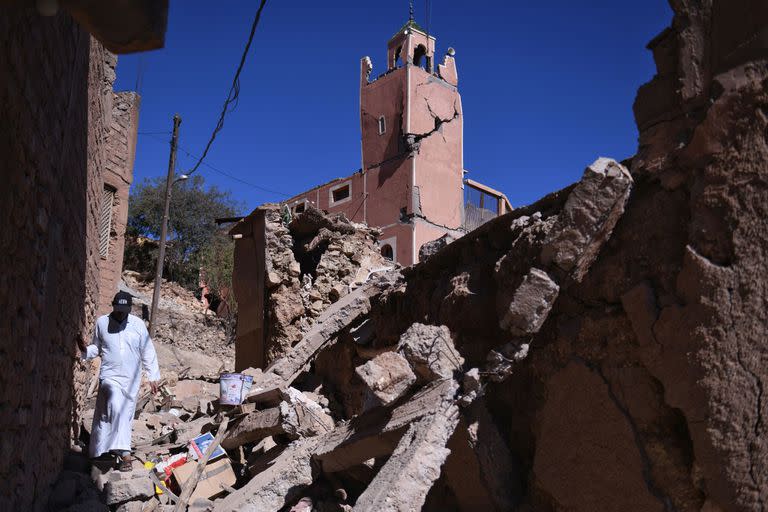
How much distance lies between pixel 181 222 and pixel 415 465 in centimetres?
2494

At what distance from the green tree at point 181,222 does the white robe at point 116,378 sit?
752 inches

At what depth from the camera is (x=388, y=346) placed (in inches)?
241

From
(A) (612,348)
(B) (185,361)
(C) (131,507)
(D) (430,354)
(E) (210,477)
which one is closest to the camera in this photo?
(A) (612,348)

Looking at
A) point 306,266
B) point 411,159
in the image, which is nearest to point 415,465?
point 306,266

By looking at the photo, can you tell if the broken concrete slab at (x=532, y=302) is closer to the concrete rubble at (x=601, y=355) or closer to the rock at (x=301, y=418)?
the concrete rubble at (x=601, y=355)

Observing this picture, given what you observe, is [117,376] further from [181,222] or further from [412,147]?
[181,222]

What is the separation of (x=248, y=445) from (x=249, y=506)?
171 cm

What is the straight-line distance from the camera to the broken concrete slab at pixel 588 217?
144 inches

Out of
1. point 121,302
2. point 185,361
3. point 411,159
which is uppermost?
point 411,159

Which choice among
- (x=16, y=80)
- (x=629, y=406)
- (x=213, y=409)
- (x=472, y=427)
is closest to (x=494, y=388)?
(x=472, y=427)

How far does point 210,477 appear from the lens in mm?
5688

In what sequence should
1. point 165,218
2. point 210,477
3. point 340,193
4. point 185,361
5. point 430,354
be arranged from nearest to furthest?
point 430,354, point 210,477, point 165,218, point 185,361, point 340,193

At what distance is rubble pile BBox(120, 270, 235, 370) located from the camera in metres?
20.2

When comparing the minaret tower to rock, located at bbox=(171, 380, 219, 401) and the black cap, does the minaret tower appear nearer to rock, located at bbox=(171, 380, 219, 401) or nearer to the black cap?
rock, located at bbox=(171, 380, 219, 401)
